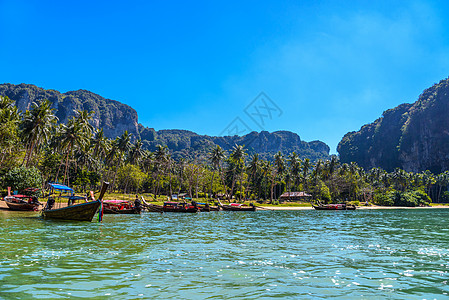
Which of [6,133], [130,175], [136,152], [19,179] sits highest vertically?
[136,152]

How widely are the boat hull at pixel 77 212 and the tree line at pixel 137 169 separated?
24.9m

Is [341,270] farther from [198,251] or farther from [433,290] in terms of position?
[198,251]

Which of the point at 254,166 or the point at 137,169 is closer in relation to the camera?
the point at 137,169

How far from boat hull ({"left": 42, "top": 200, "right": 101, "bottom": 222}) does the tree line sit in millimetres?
24859

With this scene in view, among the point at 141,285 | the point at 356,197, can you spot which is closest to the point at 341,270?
the point at 141,285

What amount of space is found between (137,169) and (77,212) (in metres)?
73.0

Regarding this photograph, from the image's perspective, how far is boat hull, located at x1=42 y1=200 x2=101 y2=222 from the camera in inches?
1134

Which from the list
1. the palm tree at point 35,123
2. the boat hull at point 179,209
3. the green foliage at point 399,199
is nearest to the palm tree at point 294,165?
the green foliage at point 399,199

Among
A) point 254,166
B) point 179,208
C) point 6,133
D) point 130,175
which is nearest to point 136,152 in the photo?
point 130,175

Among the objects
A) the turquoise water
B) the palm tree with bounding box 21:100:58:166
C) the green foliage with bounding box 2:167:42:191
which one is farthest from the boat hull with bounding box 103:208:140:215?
the turquoise water

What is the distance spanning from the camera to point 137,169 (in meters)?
101

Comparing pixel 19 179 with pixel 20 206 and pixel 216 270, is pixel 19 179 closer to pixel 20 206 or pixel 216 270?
pixel 20 206

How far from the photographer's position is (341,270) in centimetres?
1145

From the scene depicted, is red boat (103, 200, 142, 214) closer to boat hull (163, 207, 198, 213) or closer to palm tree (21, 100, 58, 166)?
boat hull (163, 207, 198, 213)
